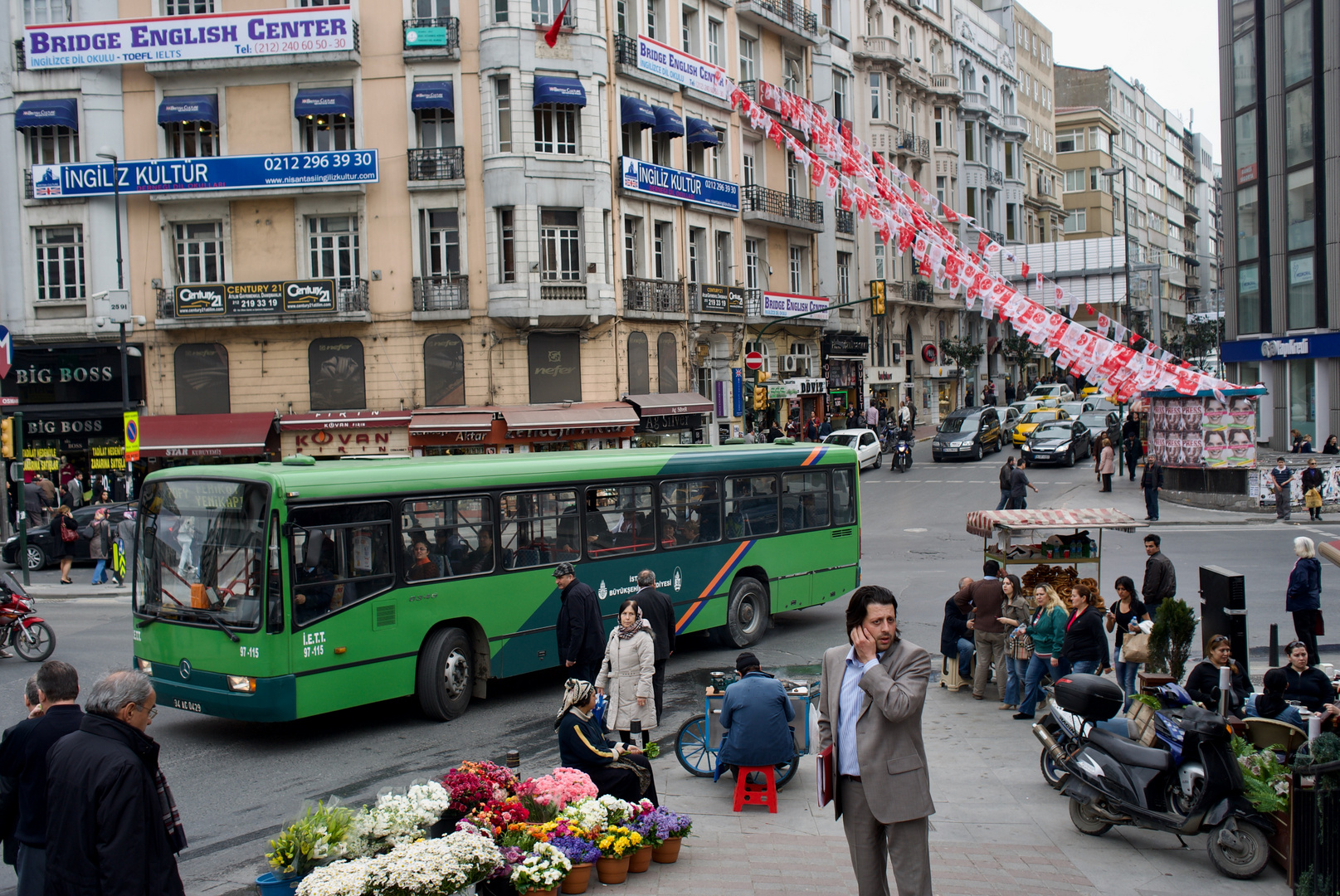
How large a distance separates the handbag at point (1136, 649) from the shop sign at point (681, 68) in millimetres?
29863

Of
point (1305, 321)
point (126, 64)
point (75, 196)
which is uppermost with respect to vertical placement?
point (126, 64)

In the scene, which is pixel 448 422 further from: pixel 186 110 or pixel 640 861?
pixel 640 861

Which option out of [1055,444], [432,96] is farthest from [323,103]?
[1055,444]

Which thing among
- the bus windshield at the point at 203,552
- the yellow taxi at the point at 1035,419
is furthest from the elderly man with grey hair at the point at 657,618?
the yellow taxi at the point at 1035,419

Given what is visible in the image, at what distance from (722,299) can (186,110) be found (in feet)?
61.8

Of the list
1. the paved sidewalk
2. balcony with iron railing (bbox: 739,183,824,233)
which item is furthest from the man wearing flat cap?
balcony with iron railing (bbox: 739,183,824,233)

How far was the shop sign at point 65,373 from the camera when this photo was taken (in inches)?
1299

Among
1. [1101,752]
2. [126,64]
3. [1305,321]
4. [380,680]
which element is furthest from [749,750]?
[1305,321]

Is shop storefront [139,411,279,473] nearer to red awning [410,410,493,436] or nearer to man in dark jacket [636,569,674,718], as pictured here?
red awning [410,410,493,436]

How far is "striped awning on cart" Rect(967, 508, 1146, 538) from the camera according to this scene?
541 inches

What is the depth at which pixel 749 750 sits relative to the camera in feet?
28.4

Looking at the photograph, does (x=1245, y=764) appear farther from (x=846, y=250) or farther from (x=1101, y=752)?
(x=846, y=250)

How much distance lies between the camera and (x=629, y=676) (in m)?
9.78

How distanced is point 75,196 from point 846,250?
108 feet
